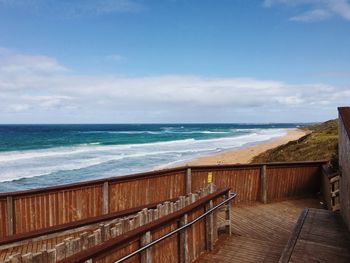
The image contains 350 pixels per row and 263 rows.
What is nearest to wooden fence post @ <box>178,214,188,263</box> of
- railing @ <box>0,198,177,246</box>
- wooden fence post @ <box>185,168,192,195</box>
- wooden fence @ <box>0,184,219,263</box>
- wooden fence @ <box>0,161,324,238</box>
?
wooden fence @ <box>0,184,219,263</box>

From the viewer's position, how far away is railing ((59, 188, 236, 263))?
4796 millimetres

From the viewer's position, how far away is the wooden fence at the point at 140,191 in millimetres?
8295

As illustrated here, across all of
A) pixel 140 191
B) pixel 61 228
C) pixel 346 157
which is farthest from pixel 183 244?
pixel 140 191

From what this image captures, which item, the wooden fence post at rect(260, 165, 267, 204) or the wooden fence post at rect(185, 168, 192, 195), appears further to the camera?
the wooden fence post at rect(260, 165, 267, 204)

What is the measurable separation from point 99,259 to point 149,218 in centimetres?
140

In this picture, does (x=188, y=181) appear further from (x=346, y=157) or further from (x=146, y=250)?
(x=146, y=250)

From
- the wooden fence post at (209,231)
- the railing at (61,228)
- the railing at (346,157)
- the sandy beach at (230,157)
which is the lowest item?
the sandy beach at (230,157)

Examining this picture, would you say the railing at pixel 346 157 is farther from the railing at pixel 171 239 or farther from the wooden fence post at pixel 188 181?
the wooden fence post at pixel 188 181

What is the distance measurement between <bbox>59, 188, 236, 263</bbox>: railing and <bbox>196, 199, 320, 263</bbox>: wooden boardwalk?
1.16 feet

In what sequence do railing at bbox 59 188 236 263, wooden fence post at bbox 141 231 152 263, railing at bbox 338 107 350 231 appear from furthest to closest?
railing at bbox 338 107 350 231, wooden fence post at bbox 141 231 152 263, railing at bbox 59 188 236 263

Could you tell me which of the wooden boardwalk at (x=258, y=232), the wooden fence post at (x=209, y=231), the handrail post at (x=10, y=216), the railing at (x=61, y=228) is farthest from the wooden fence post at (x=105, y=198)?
the wooden boardwalk at (x=258, y=232)

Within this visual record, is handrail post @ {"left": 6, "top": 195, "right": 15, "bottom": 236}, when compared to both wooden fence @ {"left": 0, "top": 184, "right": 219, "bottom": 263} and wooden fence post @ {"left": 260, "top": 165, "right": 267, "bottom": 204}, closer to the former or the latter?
wooden fence @ {"left": 0, "top": 184, "right": 219, "bottom": 263}

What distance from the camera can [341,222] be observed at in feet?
25.1

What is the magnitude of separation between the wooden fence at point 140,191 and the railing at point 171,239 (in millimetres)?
2832
